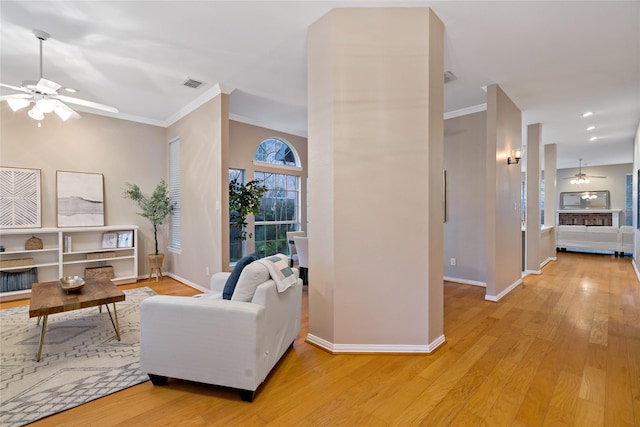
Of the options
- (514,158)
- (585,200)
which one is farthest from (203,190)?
(585,200)

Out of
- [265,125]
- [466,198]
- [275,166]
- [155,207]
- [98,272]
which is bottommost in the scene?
[98,272]

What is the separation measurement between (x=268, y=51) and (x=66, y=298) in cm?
303

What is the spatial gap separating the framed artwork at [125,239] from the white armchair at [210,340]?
11.9 feet

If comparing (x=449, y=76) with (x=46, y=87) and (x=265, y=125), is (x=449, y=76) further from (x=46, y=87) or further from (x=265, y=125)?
(x=46, y=87)

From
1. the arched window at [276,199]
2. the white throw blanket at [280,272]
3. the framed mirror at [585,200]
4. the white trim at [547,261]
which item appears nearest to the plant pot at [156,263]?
the arched window at [276,199]

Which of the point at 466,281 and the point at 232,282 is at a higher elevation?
the point at 232,282

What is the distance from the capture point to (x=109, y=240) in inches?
196

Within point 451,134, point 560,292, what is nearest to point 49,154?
point 451,134

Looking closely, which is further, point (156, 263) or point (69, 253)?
point (156, 263)

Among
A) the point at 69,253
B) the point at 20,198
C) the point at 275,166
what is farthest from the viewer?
the point at 275,166

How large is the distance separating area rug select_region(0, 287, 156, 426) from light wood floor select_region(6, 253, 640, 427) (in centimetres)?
19

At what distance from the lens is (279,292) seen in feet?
7.34

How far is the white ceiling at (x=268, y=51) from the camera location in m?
2.53

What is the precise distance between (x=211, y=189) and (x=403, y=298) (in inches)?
119
